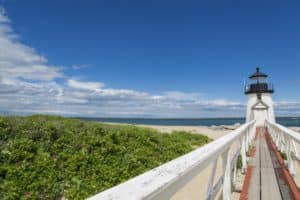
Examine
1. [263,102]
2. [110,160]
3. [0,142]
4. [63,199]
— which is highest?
[263,102]

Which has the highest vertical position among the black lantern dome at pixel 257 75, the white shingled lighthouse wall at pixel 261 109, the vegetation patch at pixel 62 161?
the black lantern dome at pixel 257 75

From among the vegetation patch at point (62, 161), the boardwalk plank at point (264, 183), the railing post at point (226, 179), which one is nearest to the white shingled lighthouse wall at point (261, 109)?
the vegetation patch at point (62, 161)

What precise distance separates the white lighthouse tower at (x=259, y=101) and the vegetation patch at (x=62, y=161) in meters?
15.4

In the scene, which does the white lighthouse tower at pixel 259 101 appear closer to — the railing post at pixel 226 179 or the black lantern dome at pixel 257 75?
the black lantern dome at pixel 257 75

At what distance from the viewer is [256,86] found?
22.8m

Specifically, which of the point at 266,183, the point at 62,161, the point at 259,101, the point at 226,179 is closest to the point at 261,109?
the point at 259,101

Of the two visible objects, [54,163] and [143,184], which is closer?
[143,184]

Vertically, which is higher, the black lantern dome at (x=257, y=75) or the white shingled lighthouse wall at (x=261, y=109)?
the black lantern dome at (x=257, y=75)

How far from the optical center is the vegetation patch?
486 cm

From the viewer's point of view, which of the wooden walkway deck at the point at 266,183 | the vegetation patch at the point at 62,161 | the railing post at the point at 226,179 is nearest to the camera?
the railing post at the point at 226,179

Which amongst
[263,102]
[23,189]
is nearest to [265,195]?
[23,189]

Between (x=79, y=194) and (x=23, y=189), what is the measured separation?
1.01m

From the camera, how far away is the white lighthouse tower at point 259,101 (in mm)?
21516

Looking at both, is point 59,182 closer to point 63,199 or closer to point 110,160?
point 63,199
